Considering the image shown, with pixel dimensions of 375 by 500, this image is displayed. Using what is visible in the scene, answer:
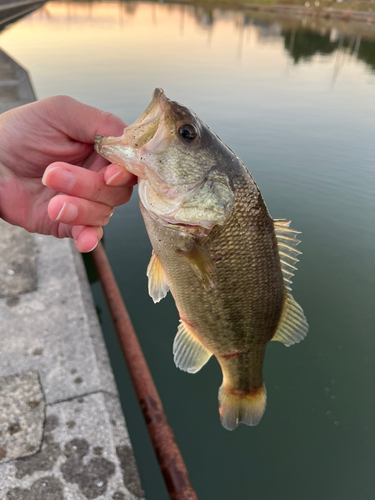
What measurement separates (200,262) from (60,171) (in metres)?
0.74

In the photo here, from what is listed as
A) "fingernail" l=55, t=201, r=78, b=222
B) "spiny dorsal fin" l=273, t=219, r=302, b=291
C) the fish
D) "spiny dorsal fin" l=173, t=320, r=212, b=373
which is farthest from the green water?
"fingernail" l=55, t=201, r=78, b=222

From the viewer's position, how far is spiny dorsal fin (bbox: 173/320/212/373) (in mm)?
2092

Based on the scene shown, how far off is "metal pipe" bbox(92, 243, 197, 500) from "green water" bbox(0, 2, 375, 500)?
2.37 feet

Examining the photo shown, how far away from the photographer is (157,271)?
1.88 m

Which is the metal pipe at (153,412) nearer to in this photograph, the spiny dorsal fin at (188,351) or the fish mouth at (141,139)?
the spiny dorsal fin at (188,351)

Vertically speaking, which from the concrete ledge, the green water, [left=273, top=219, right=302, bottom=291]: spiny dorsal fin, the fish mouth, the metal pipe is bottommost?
the green water

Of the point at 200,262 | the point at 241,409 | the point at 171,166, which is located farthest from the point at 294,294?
the point at 171,166

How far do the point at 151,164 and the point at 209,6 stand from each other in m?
70.3

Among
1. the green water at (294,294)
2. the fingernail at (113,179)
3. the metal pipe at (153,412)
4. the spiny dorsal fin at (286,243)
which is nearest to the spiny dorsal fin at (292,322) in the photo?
the spiny dorsal fin at (286,243)

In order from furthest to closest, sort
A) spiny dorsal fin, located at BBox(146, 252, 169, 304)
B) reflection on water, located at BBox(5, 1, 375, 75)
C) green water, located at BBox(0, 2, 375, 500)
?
reflection on water, located at BBox(5, 1, 375, 75), green water, located at BBox(0, 2, 375, 500), spiny dorsal fin, located at BBox(146, 252, 169, 304)

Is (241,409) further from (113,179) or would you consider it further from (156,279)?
(113,179)

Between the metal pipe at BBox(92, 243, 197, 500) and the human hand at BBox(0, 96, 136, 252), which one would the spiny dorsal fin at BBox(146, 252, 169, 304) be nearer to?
the human hand at BBox(0, 96, 136, 252)

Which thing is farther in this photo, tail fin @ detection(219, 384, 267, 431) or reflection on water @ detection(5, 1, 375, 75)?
reflection on water @ detection(5, 1, 375, 75)

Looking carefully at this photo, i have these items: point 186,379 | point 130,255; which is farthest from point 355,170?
point 186,379
